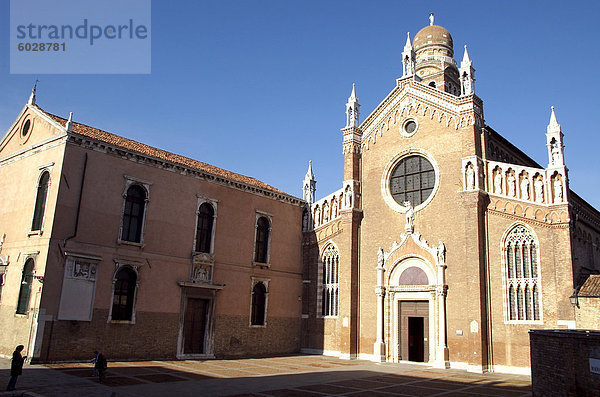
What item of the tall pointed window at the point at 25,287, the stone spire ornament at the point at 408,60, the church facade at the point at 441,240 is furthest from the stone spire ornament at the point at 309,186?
the tall pointed window at the point at 25,287

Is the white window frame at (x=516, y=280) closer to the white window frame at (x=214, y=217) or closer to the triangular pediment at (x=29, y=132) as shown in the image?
the white window frame at (x=214, y=217)

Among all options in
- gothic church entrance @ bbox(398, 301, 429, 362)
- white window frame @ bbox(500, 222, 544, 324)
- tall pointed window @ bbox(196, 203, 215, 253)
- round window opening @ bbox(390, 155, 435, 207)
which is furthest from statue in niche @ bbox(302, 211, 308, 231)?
white window frame @ bbox(500, 222, 544, 324)

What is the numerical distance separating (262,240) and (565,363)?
18.1m

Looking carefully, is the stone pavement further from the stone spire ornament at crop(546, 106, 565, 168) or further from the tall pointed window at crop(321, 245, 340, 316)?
the stone spire ornament at crop(546, 106, 565, 168)

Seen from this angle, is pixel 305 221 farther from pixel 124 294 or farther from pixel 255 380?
pixel 255 380

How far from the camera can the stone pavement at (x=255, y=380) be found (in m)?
13.7

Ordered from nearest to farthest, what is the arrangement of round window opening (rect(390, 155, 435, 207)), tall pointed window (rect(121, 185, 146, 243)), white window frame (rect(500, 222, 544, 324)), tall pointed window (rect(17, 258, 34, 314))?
1. tall pointed window (rect(17, 258, 34, 314))
2. white window frame (rect(500, 222, 544, 324))
3. tall pointed window (rect(121, 185, 146, 243))
4. round window opening (rect(390, 155, 435, 207))

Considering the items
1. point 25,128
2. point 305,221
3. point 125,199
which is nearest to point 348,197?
point 305,221

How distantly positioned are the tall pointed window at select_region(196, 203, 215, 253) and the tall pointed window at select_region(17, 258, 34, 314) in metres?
7.35

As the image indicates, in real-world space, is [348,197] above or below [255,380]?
above

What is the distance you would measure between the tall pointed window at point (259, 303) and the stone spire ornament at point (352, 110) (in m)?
10.6

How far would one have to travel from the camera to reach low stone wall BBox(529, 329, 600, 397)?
1083 cm

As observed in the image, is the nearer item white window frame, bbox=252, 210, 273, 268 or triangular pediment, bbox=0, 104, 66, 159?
triangular pediment, bbox=0, 104, 66, 159

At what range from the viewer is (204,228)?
24.6 m
